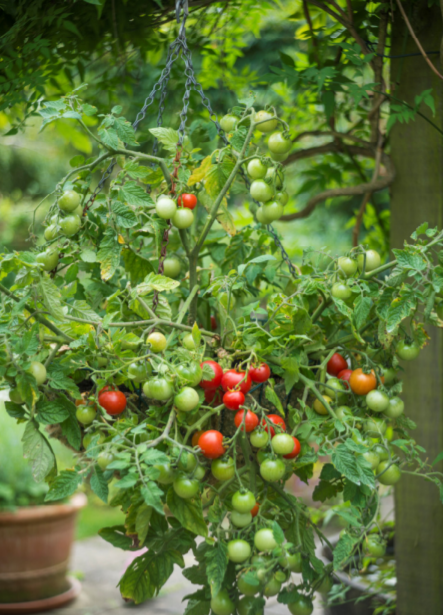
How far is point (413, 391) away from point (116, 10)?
80 centimetres

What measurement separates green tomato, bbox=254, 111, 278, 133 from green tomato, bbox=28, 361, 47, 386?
1.09ft

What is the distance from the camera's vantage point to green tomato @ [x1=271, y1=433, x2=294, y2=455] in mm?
539

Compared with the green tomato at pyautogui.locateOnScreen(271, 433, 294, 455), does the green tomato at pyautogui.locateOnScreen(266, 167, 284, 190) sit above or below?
above

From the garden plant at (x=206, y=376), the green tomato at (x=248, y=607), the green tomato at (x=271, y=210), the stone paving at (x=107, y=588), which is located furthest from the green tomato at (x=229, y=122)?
the stone paving at (x=107, y=588)

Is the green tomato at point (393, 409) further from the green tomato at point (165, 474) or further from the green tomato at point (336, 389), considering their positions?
the green tomato at point (165, 474)

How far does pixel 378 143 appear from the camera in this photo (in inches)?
38.5

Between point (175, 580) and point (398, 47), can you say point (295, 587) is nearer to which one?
point (398, 47)

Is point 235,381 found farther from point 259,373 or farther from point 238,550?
point 238,550

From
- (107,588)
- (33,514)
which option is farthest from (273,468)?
(107,588)

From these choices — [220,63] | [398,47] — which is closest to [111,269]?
[398,47]

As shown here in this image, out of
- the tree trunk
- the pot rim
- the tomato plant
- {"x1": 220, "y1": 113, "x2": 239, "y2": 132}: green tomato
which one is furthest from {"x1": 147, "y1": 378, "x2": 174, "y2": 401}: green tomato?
the pot rim

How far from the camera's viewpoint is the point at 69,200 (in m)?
0.59

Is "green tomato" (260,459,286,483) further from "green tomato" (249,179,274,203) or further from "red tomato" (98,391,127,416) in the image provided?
"green tomato" (249,179,274,203)

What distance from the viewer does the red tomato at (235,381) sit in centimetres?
54
